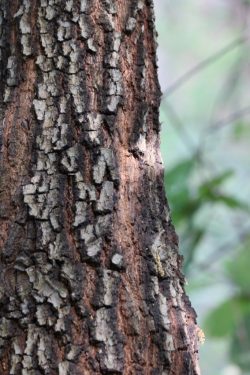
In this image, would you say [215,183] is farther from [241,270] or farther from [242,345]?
[242,345]

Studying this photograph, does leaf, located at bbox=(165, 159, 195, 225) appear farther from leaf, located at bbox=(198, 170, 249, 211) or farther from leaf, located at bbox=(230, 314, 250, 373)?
leaf, located at bbox=(230, 314, 250, 373)

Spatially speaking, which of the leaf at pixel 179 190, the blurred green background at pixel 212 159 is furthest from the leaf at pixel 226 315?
the leaf at pixel 179 190

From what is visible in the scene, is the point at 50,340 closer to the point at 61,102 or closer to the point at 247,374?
the point at 61,102

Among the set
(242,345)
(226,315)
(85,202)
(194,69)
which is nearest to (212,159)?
(242,345)

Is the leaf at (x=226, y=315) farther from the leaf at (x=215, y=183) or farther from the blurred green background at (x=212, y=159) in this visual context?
the leaf at (x=215, y=183)

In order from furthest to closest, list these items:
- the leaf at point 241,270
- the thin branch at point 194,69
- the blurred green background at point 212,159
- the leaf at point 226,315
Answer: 1. the leaf at point 241,270
2. the leaf at point 226,315
3. the blurred green background at point 212,159
4. the thin branch at point 194,69

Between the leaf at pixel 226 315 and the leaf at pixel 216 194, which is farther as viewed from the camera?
the leaf at pixel 226 315

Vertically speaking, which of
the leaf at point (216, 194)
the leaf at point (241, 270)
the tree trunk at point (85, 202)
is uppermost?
the leaf at point (241, 270)
